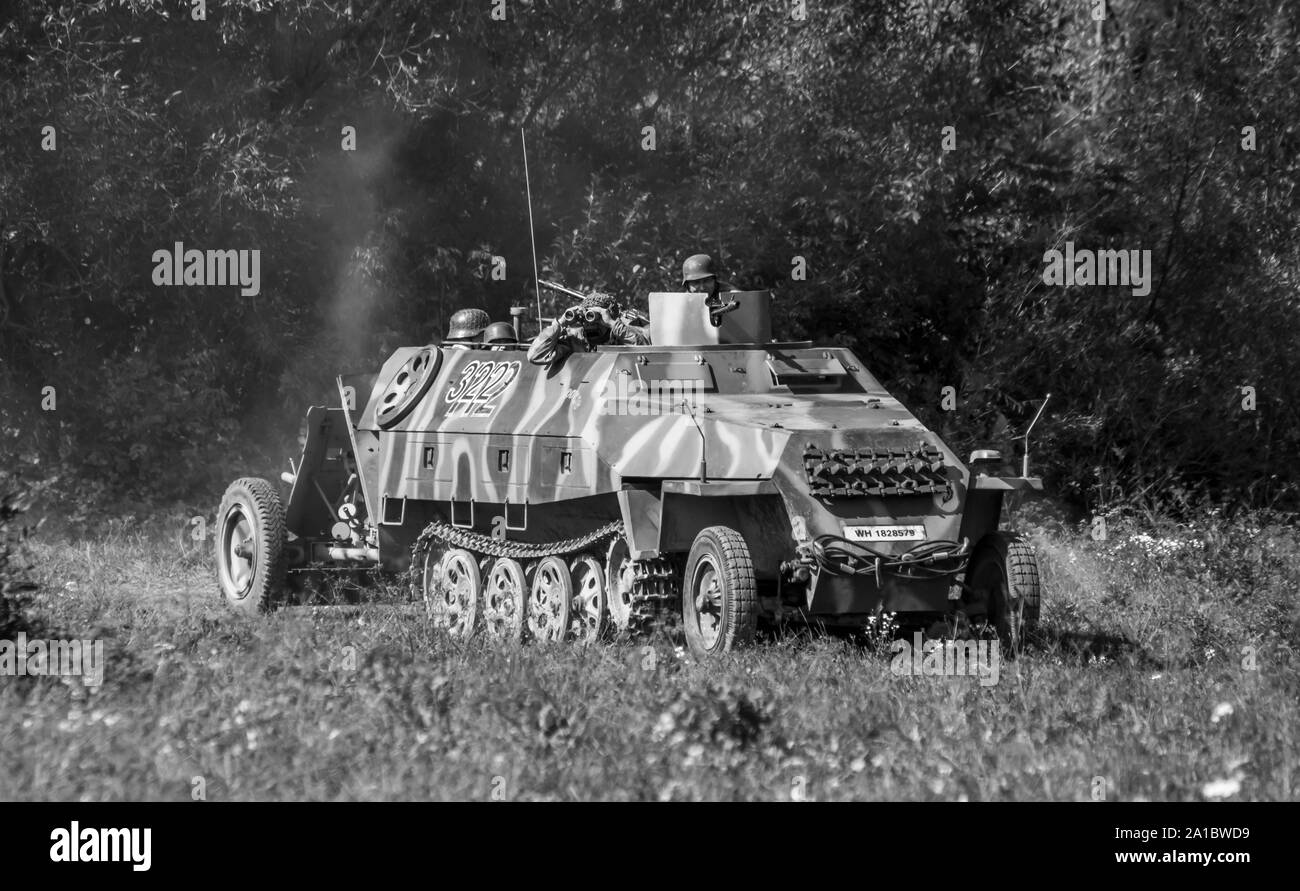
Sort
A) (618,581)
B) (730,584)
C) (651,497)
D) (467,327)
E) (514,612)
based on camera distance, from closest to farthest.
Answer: (730,584), (651,497), (618,581), (514,612), (467,327)

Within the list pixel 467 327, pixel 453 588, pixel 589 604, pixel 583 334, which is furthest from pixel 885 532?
pixel 467 327

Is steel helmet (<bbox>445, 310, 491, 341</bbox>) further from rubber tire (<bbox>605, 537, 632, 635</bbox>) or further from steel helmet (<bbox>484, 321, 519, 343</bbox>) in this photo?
rubber tire (<bbox>605, 537, 632, 635</bbox>)

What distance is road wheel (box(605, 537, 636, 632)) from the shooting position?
448 inches

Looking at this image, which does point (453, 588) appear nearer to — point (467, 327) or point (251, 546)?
point (251, 546)

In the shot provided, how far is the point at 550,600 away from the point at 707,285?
2.29 meters

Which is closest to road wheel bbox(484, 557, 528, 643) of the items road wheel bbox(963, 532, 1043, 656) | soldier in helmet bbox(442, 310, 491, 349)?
soldier in helmet bbox(442, 310, 491, 349)

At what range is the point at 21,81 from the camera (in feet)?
56.4

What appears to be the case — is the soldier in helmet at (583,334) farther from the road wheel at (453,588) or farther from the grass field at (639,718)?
the grass field at (639,718)

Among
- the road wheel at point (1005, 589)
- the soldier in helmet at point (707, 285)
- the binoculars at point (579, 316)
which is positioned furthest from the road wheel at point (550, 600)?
the road wheel at point (1005, 589)

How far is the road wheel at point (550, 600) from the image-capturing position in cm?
1186

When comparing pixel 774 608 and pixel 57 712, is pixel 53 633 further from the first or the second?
pixel 774 608

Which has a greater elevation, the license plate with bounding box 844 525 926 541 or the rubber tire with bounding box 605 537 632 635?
the license plate with bounding box 844 525 926 541

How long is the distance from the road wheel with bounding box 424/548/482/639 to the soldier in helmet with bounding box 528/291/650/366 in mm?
1450

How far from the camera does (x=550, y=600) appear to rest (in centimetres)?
1204
